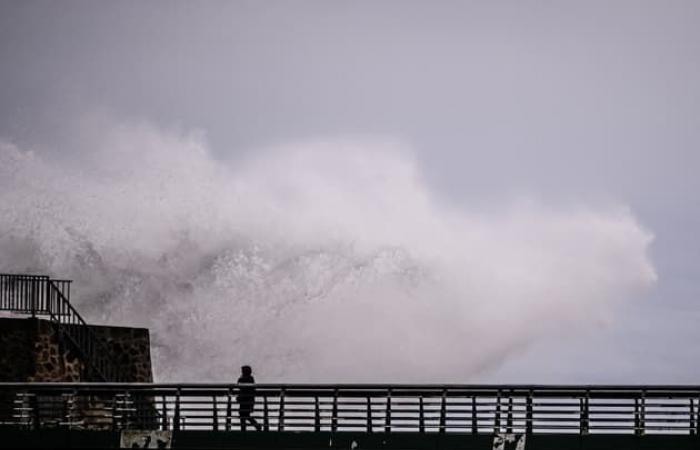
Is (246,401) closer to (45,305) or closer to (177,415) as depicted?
(177,415)

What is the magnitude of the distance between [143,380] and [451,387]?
1552cm

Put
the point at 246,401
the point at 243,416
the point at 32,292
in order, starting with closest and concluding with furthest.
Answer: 1. the point at 243,416
2. the point at 246,401
3. the point at 32,292

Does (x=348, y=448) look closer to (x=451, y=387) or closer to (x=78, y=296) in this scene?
(x=451, y=387)

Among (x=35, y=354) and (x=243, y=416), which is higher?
(x=35, y=354)

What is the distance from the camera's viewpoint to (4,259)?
290 feet

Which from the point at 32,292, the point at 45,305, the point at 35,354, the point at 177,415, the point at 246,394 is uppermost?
the point at 32,292

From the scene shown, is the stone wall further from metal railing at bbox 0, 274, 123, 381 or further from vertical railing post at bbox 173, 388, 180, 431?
vertical railing post at bbox 173, 388, 180, 431

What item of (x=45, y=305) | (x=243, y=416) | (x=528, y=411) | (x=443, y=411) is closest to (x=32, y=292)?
(x=45, y=305)

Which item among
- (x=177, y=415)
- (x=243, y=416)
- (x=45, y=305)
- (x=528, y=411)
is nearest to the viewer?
(x=528, y=411)

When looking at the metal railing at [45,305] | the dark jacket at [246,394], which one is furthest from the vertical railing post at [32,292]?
the dark jacket at [246,394]

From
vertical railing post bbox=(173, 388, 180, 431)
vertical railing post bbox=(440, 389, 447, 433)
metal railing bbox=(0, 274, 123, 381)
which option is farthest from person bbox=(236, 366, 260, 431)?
metal railing bbox=(0, 274, 123, 381)

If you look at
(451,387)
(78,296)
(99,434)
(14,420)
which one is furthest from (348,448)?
(78,296)

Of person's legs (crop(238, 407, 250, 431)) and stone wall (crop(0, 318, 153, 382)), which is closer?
person's legs (crop(238, 407, 250, 431))

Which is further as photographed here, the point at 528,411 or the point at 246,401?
the point at 246,401
